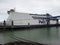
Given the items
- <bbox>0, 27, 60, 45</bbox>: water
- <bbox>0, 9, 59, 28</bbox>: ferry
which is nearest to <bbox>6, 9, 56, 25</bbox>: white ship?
<bbox>0, 9, 59, 28</bbox>: ferry

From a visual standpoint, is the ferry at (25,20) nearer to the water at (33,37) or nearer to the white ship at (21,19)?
the white ship at (21,19)

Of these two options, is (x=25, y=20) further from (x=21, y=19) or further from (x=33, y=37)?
(x=33, y=37)

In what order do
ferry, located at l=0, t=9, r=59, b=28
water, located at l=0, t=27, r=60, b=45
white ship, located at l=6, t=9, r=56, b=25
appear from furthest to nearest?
white ship, located at l=6, t=9, r=56, b=25
ferry, located at l=0, t=9, r=59, b=28
water, located at l=0, t=27, r=60, b=45

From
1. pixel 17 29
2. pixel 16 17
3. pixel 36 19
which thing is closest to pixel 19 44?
pixel 17 29

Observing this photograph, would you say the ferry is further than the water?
Yes

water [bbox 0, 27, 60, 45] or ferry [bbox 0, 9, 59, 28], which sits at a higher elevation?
ferry [bbox 0, 9, 59, 28]

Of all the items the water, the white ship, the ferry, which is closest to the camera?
the water

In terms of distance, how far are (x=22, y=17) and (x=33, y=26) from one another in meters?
4.08

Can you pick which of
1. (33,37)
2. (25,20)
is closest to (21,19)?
(25,20)

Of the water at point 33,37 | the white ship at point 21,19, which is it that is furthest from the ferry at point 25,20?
the water at point 33,37

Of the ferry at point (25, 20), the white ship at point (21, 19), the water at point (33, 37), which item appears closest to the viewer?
the water at point (33, 37)

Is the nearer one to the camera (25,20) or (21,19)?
(25,20)

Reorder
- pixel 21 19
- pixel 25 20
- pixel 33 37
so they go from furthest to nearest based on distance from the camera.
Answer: pixel 21 19, pixel 25 20, pixel 33 37

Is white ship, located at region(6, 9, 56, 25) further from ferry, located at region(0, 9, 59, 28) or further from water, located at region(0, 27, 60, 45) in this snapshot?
water, located at region(0, 27, 60, 45)
